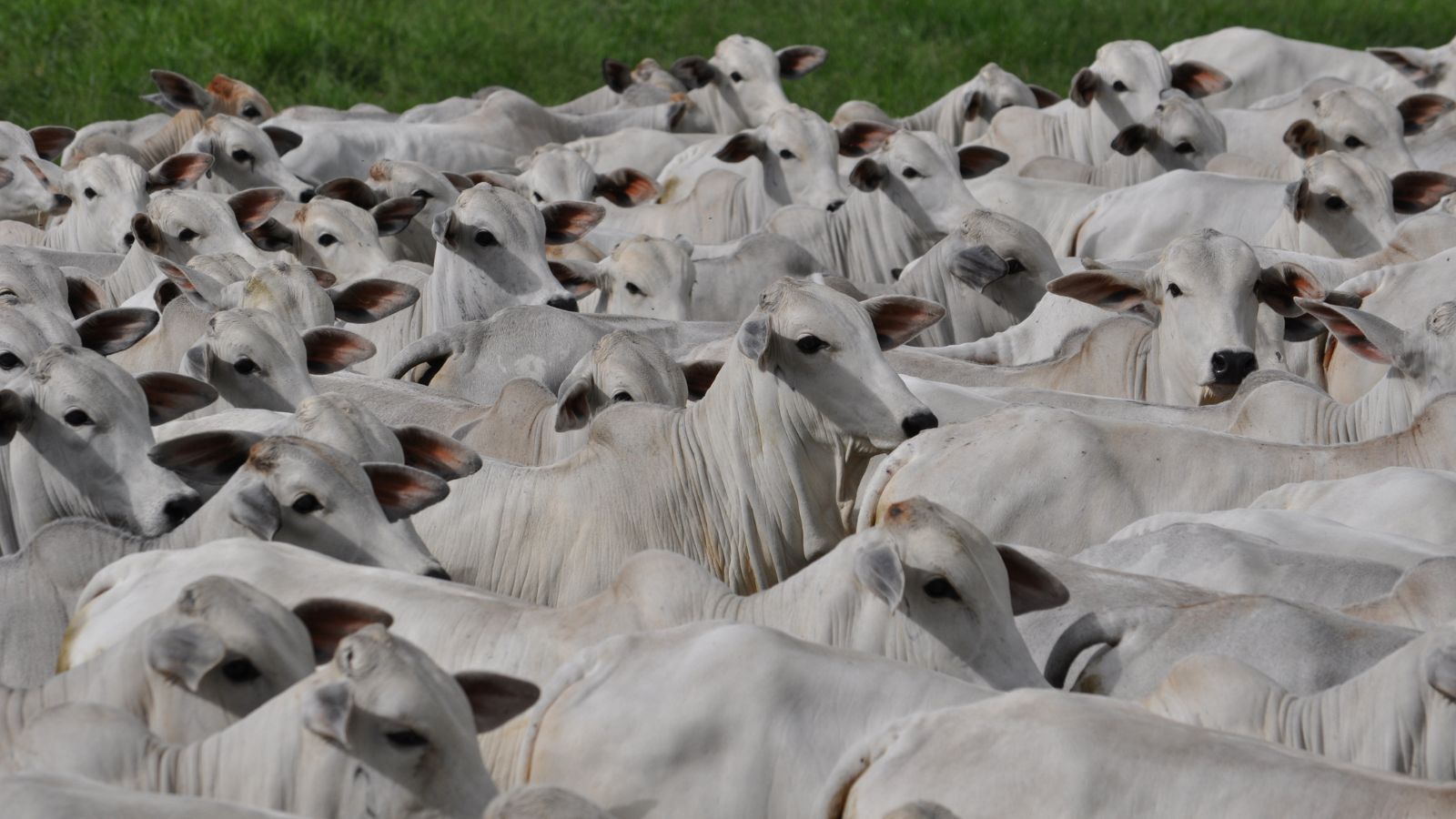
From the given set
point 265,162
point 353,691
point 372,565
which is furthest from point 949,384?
point 265,162

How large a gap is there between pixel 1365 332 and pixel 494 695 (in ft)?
11.5

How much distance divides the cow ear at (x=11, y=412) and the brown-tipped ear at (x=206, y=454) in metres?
0.37

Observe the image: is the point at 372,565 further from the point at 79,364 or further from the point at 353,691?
the point at 353,691

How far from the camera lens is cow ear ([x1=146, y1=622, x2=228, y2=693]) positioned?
149 inches

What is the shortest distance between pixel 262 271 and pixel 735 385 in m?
2.26

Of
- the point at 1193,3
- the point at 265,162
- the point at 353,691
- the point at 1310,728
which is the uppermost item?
the point at 353,691

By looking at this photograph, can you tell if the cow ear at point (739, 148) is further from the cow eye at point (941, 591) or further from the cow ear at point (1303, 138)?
the cow eye at point (941, 591)

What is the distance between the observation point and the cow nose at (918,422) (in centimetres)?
562

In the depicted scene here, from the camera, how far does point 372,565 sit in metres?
5.02

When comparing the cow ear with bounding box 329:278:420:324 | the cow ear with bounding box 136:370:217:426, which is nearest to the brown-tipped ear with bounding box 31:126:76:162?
the cow ear with bounding box 329:278:420:324

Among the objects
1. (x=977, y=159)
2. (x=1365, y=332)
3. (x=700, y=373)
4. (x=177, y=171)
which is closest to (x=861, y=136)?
(x=977, y=159)

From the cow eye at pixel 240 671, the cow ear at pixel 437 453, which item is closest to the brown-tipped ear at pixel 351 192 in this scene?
the cow ear at pixel 437 453

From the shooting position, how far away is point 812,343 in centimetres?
571

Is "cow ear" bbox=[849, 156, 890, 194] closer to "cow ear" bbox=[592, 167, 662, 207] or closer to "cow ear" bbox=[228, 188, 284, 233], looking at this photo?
"cow ear" bbox=[592, 167, 662, 207]
